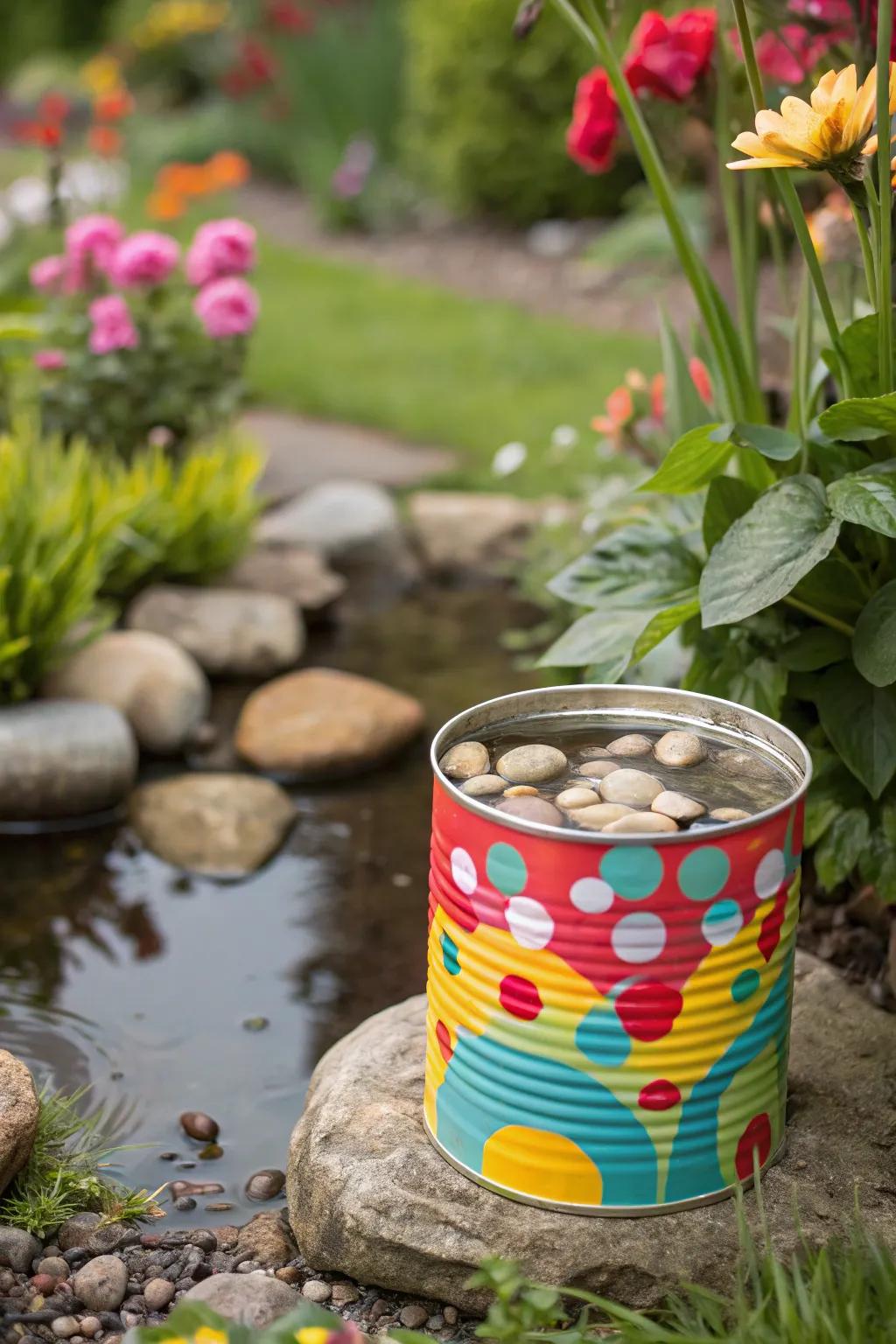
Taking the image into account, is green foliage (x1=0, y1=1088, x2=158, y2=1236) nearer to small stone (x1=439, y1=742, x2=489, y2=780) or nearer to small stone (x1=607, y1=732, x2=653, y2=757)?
small stone (x1=439, y1=742, x2=489, y2=780)

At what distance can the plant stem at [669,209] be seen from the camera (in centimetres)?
242

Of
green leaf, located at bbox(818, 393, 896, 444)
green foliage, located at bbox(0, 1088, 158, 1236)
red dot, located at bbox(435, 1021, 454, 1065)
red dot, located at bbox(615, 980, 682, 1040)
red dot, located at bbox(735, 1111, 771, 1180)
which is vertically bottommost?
green foliage, located at bbox(0, 1088, 158, 1236)

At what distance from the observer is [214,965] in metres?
3.05

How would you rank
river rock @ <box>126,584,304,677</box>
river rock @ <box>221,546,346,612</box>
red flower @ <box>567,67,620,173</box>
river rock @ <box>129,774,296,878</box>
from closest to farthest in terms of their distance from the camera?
red flower @ <box>567,67,620,173</box>
river rock @ <box>129,774,296,878</box>
river rock @ <box>126,584,304,677</box>
river rock @ <box>221,546,346,612</box>

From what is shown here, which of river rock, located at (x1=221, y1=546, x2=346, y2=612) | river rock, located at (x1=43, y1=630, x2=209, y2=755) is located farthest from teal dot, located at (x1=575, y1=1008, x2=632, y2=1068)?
river rock, located at (x1=221, y1=546, x2=346, y2=612)

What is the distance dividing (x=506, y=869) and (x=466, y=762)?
0.26 meters

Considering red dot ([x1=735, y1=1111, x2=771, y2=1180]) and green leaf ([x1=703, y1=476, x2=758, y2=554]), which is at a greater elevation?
green leaf ([x1=703, y1=476, x2=758, y2=554])

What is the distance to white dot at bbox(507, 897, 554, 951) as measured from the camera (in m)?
1.83

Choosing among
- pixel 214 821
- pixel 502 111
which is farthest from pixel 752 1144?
pixel 502 111

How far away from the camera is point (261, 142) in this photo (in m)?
11.9

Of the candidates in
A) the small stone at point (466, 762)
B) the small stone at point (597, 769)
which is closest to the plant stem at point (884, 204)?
the small stone at point (597, 769)

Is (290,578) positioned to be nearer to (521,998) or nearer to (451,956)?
(451,956)

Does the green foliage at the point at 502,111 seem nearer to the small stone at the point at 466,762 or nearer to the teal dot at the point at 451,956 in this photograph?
the small stone at the point at 466,762

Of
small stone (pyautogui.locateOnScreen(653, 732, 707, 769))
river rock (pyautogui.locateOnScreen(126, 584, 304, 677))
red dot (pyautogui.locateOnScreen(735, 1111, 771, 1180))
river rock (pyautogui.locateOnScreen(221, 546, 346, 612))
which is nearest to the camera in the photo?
red dot (pyautogui.locateOnScreen(735, 1111, 771, 1180))
